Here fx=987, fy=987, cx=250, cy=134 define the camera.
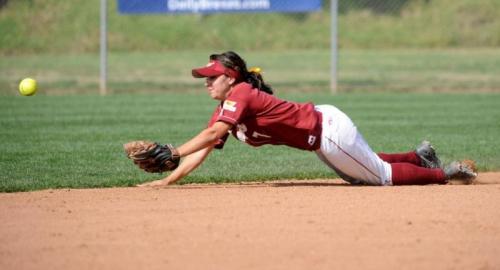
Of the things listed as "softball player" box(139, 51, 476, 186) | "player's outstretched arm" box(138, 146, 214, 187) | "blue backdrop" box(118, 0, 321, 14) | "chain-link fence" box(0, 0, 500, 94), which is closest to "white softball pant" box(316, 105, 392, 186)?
"softball player" box(139, 51, 476, 186)

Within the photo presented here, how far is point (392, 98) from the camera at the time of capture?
685 inches

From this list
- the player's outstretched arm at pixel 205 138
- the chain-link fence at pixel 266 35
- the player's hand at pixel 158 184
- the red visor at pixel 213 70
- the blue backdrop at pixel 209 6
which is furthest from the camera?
the chain-link fence at pixel 266 35

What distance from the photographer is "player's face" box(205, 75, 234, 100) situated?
754 cm

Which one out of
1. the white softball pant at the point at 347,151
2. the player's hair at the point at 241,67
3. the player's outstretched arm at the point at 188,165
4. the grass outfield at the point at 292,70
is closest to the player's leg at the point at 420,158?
the white softball pant at the point at 347,151

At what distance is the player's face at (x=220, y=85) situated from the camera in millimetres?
7535

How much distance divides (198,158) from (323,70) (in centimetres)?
1667

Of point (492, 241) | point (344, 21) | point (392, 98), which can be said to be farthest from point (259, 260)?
point (344, 21)

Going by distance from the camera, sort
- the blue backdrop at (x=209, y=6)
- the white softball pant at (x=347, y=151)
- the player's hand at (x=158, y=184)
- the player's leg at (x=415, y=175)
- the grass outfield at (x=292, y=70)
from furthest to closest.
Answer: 1. the grass outfield at (x=292, y=70)
2. the blue backdrop at (x=209, y=6)
3. the player's hand at (x=158, y=184)
4. the player's leg at (x=415, y=175)
5. the white softball pant at (x=347, y=151)

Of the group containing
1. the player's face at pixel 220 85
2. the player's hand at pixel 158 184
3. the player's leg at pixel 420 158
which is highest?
the player's face at pixel 220 85

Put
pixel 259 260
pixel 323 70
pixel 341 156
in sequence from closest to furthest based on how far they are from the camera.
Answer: pixel 259 260
pixel 341 156
pixel 323 70

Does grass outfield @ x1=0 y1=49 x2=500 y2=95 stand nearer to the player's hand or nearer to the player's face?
the player's hand

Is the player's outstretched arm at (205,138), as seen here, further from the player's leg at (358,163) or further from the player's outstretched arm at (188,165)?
the player's leg at (358,163)

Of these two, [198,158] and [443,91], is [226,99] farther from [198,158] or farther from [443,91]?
[443,91]

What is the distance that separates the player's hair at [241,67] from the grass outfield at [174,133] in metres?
1.37
